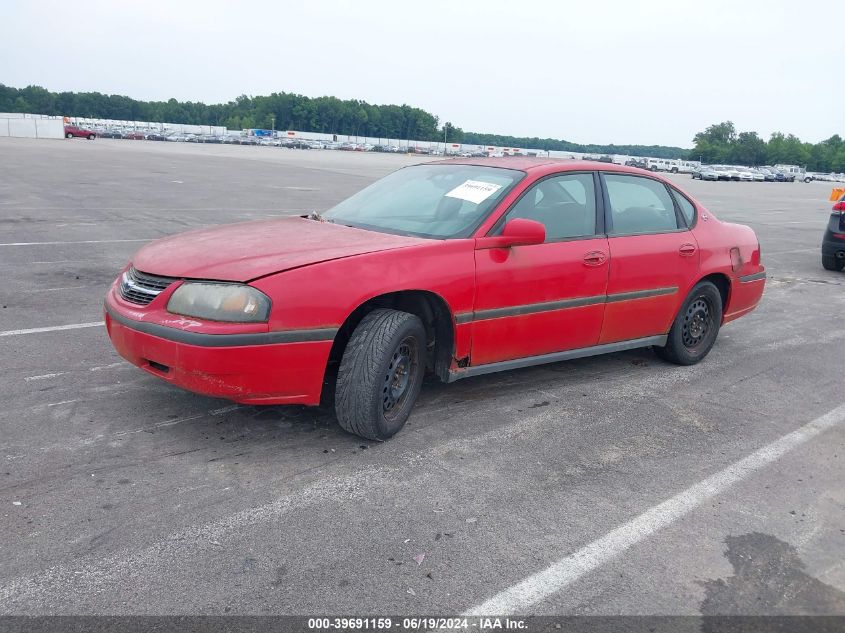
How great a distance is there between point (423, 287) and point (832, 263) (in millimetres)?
9814

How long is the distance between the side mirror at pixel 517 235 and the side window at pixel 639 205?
3.31ft

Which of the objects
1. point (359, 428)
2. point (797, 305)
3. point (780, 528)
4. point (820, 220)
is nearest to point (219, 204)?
point (797, 305)

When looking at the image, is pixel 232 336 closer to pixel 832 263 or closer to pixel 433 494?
pixel 433 494

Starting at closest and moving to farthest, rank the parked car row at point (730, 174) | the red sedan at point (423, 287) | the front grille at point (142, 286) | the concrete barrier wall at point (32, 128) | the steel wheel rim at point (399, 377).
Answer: the red sedan at point (423, 287) < the front grille at point (142, 286) < the steel wheel rim at point (399, 377) < the concrete barrier wall at point (32, 128) < the parked car row at point (730, 174)

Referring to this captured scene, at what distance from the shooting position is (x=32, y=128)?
6347 centimetres

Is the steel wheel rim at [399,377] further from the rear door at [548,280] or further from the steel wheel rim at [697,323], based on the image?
the steel wheel rim at [697,323]

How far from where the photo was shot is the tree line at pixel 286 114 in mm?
153000

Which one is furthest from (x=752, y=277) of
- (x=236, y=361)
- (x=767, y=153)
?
(x=767, y=153)

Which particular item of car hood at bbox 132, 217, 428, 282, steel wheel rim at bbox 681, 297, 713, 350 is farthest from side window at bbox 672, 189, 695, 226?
car hood at bbox 132, 217, 428, 282

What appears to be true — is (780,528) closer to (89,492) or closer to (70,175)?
(89,492)

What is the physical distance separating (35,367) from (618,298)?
3.90 meters

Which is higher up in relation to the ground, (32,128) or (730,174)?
(730,174)

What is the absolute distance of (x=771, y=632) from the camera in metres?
2.68

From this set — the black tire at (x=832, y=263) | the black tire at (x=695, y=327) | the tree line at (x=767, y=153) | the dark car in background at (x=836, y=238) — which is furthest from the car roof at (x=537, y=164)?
the tree line at (x=767, y=153)
